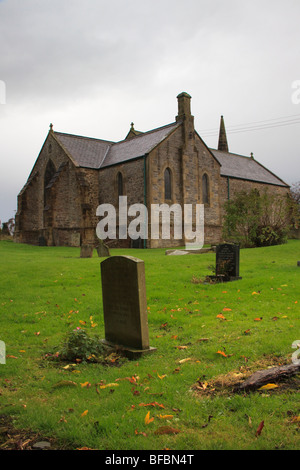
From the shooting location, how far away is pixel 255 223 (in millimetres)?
23172

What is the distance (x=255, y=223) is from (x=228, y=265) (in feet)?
38.6

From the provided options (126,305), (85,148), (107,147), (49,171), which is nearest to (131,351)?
(126,305)

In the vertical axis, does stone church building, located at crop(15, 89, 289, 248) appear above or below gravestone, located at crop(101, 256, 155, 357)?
above

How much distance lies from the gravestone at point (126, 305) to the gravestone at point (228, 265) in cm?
581

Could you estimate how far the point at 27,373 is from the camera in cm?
542

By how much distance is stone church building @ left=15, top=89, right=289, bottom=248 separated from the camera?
3094cm

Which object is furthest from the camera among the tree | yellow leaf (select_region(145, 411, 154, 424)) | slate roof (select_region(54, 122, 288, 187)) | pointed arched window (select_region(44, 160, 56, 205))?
pointed arched window (select_region(44, 160, 56, 205))

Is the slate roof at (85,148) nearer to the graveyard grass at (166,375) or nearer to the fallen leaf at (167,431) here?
the graveyard grass at (166,375)

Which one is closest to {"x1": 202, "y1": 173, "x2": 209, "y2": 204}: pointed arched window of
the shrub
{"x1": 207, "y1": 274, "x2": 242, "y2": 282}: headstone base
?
{"x1": 207, "y1": 274, "x2": 242, "y2": 282}: headstone base

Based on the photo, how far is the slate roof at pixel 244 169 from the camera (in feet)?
135

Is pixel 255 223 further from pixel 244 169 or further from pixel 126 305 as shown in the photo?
pixel 244 169

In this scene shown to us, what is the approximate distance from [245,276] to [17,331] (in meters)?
7.46

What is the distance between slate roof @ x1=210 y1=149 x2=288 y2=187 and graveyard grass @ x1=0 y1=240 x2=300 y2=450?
30.8 m

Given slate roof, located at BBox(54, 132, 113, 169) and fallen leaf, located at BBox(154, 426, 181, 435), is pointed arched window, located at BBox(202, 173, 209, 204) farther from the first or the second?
fallen leaf, located at BBox(154, 426, 181, 435)
